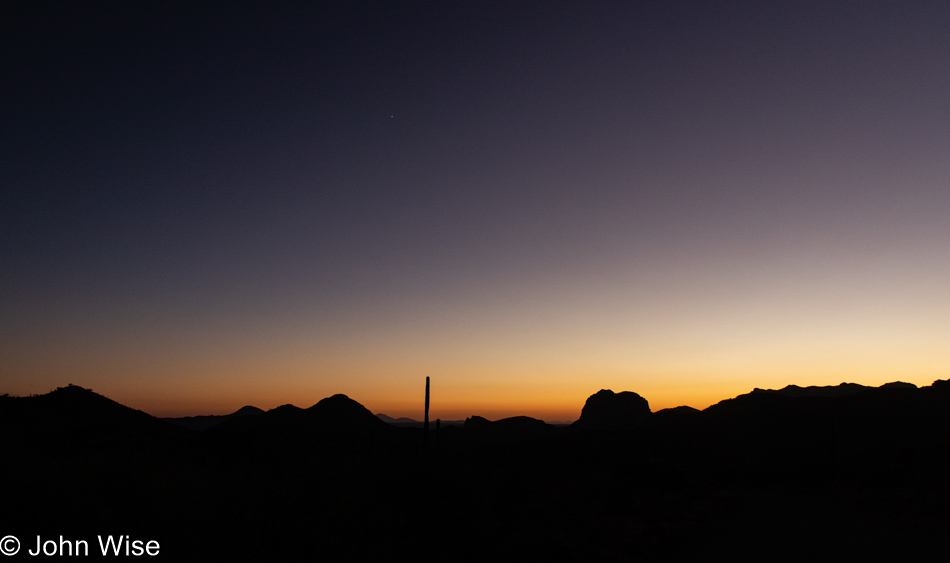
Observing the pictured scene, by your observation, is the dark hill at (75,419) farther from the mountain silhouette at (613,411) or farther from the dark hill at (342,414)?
the mountain silhouette at (613,411)

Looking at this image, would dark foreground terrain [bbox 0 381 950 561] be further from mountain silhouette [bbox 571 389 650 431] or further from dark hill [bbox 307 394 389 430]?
mountain silhouette [bbox 571 389 650 431]

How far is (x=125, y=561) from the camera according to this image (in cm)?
848

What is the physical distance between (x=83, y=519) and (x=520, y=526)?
30.9 ft

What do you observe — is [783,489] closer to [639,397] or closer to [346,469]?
[346,469]

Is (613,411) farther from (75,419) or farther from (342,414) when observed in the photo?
(75,419)

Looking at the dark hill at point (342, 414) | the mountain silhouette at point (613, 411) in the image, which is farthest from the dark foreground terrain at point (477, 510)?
the mountain silhouette at point (613, 411)

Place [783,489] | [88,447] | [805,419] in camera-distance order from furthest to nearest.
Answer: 1. [805,419]
2. [88,447]
3. [783,489]

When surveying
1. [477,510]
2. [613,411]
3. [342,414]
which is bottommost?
[613,411]

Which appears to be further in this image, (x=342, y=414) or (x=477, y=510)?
(x=342, y=414)

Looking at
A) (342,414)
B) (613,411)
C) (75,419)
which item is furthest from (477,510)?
(613,411)

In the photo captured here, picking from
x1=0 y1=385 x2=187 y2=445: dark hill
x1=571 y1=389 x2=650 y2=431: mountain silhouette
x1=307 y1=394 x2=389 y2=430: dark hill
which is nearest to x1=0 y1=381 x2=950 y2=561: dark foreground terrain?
x1=0 y1=385 x2=187 y2=445: dark hill

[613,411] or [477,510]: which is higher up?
[477,510]

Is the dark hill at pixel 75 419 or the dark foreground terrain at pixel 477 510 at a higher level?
the dark hill at pixel 75 419

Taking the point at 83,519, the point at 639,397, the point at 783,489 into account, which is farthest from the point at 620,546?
the point at 639,397
